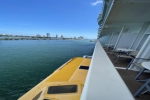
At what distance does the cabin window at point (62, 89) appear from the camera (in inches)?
104

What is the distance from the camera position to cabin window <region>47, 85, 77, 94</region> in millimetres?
2654

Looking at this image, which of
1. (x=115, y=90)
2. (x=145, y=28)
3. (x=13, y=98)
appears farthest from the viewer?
(x=145, y=28)

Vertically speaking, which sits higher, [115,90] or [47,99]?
[115,90]

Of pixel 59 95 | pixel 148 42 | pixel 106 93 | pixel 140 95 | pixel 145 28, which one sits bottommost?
pixel 59 95

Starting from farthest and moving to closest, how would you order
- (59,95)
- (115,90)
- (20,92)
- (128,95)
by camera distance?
(20,92), (59,95), (115,90), (128,95)

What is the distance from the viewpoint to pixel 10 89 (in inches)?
255

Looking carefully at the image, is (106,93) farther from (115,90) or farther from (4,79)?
(4,79)

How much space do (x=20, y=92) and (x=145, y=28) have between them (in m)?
10.5

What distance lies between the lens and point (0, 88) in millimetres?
6574

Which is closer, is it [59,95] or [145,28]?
[59,95]

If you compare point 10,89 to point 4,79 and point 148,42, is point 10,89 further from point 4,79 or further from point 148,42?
point 148,42

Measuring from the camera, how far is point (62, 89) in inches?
108

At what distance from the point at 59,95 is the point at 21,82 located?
6454mm

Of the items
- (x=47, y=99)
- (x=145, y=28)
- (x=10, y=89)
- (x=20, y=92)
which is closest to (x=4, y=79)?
(x=10, y=89)
